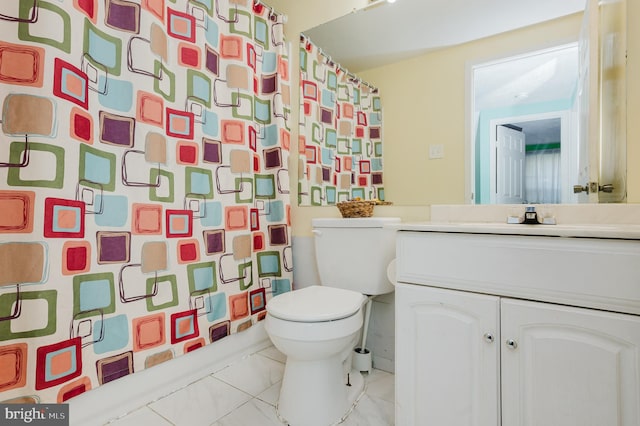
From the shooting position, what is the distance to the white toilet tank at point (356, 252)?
152 cm

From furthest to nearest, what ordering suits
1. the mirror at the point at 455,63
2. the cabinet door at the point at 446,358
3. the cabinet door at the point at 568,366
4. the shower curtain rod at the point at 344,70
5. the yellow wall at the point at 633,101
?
the shower curtain rod at the point at 344,70, the mirror at the point at 455,63, the yellow wall at the point at 633,101, the cabinet door at the point at 446,358, the cabinet door at the point at 568,366

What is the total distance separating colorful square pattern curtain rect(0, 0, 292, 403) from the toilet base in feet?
1.71

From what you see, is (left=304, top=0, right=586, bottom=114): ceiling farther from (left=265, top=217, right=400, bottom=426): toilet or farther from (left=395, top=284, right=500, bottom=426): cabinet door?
(left=395, top=284, right=500, bottom=426): cabinet door

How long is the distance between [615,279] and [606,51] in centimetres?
94

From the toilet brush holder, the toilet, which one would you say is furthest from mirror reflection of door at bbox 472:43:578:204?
the toilet brush holder

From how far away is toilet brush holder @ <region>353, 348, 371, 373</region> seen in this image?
1.67 m

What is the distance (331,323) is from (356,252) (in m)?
0.46

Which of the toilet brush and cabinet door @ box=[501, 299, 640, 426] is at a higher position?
cabinet door @ box=[501, 299, 640, 426]

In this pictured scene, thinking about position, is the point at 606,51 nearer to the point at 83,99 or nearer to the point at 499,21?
the point at 499,21

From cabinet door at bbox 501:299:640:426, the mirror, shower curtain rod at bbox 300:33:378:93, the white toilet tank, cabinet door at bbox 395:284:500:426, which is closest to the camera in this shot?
cabinet door at bbox 501:299:640:426

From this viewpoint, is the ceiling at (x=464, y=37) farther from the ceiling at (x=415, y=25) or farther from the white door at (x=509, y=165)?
the white door at (x=509, y=165)

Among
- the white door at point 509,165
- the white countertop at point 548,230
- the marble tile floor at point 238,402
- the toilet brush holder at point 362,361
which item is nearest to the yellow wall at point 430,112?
the white door at point 509,165

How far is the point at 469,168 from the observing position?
4.79ft

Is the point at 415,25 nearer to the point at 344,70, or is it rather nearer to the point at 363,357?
the point at 344,70
